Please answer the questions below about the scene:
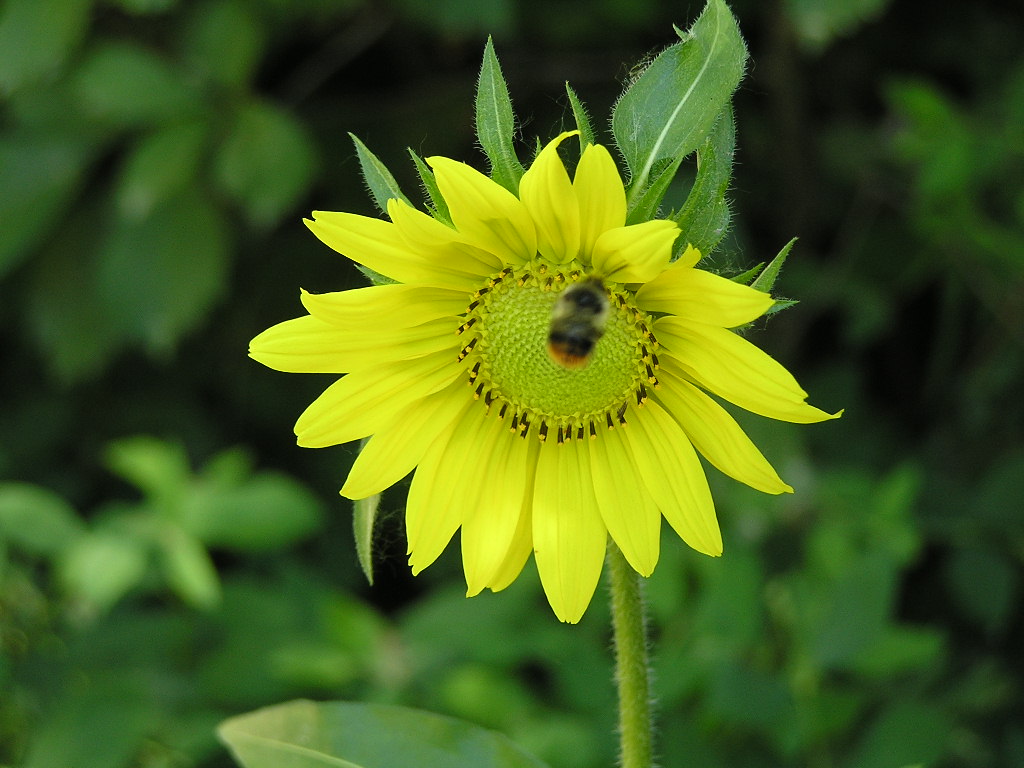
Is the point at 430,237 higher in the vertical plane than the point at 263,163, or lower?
lower

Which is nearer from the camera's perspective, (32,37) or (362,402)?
(362,402)

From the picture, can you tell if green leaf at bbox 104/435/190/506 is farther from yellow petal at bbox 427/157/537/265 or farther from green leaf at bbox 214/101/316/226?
yellow petal at bbox 427/157/537/265

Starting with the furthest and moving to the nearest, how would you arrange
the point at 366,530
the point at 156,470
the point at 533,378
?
the point at 156,470
the point at 533,378
the point at 366,530

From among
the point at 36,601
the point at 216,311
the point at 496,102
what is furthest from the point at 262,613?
the point at 496,102

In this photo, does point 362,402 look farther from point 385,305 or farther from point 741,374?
point 741,374

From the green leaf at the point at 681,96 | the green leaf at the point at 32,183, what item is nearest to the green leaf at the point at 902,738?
the green leaf at the point at 681,96

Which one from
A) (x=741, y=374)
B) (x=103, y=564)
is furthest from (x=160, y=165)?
(x=741, y=374)

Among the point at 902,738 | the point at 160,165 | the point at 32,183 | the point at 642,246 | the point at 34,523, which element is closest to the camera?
the point at 642,246
